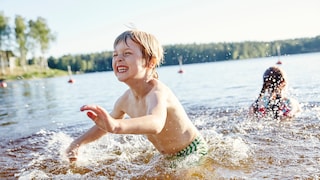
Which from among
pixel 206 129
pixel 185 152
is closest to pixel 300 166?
pixel 185 152

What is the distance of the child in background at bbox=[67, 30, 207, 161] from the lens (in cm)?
258

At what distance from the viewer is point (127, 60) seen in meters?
3.00

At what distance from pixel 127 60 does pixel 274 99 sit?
4.05m

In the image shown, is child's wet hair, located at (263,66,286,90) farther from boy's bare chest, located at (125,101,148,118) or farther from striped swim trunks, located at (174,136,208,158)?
boy's bare chest, located at (125,101,148,118)

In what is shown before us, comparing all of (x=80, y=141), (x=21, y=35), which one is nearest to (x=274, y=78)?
(x=80, y=141)

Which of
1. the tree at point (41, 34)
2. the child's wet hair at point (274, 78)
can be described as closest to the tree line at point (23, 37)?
the tree at point (41, 34)

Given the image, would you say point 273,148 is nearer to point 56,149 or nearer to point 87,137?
point 87,137

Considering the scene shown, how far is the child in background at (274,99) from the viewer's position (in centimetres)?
624

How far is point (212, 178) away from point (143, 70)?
104 cm

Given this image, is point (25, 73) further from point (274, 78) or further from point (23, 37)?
point (274, 78)

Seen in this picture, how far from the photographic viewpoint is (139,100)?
340 centimetres

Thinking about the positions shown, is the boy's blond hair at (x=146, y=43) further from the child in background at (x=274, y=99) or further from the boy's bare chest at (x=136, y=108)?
the child in background at (x=274, y=99)

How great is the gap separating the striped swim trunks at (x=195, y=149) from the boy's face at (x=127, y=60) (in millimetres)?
1011

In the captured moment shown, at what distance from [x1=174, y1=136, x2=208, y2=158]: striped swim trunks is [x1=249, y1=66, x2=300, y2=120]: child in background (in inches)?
107
